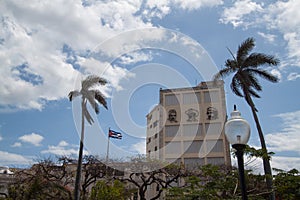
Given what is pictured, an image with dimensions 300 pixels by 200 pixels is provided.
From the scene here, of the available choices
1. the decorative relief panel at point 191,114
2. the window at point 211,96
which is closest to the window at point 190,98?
the decorative relief panel at point 191,114

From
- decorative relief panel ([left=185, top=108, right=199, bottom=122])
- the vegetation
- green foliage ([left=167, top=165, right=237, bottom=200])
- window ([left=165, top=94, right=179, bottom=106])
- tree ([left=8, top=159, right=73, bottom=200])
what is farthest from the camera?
window ([left=165, top=94, right=179, bottom=106])

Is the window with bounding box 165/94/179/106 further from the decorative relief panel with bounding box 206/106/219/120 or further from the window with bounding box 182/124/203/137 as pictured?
the decorative relief panel with bounding box 206/106/219/120

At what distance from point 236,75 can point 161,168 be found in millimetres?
12072

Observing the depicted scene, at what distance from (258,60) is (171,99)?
26.8 metres

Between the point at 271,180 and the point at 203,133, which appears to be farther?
the point at 203,133

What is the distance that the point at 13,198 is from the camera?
1716 cm

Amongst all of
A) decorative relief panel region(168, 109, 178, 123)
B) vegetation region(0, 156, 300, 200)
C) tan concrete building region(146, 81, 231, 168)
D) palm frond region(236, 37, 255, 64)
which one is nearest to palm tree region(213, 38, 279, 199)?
palm frond region(236, 37, 255, 64)

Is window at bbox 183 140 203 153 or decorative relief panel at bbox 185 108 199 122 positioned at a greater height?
decorative relief panel at bbox 185 108 199 122

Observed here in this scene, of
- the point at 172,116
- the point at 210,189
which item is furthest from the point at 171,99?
the point at 210,189

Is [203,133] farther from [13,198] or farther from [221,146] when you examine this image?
A: [13,198]

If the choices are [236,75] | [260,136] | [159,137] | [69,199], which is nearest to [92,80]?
[69,199]

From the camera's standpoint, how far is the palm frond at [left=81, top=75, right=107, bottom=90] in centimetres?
1973

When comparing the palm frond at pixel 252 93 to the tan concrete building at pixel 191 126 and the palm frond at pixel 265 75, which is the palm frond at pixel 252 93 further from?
the tan concrete building at pixel 191 126

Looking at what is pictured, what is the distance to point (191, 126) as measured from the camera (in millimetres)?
43031
